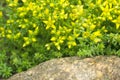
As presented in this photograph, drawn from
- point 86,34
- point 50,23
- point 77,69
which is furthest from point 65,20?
point 77,69

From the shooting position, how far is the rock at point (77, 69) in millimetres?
3318

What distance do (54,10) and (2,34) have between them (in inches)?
26.4

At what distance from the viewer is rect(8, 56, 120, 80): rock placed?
3318mm

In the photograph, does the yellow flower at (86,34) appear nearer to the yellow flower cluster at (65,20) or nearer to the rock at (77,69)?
the yellow flower cluster at (65,20)

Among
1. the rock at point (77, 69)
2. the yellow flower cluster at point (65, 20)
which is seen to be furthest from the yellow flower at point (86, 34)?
the rock at point (77, 69)

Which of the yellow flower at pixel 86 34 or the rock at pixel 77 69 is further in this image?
the yellow flower at pixel 86 34

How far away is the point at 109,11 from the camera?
3619 mm

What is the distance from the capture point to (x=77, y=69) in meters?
3.35

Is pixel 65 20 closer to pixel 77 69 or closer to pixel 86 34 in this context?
pixel 86 34

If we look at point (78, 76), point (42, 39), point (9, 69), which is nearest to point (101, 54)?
point (78, 76)

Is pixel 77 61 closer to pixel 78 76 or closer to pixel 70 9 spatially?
pixel 78 76

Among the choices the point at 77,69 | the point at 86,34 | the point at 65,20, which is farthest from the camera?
the point at 65,20

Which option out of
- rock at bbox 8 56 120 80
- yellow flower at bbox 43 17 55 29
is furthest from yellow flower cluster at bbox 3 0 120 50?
rock at bbox 8 56 120 80

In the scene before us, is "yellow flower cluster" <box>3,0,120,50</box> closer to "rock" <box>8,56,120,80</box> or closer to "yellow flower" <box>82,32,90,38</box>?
"yellow flower" <box>82,32,90,38</box>
